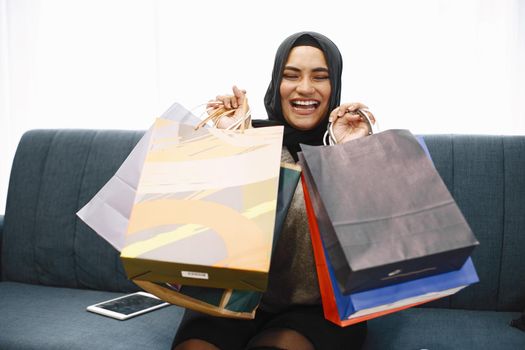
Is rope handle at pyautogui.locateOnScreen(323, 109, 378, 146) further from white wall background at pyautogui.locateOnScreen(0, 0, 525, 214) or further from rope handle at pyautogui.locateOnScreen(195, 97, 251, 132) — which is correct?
white wall background at pyautogui.locateOnScreen(0, 0, 525, 214)

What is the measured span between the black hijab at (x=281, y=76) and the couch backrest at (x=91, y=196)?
0.40m

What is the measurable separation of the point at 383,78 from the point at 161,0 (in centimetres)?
104

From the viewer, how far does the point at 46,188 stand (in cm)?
191

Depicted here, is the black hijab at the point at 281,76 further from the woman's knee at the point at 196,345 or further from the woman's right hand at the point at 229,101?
the woman's knee at the point at 196,345

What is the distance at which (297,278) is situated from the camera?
1.25 meters

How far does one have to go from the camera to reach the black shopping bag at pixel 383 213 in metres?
0.82

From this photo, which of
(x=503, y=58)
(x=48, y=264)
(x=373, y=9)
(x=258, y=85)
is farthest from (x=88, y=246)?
(x=503, y=58)

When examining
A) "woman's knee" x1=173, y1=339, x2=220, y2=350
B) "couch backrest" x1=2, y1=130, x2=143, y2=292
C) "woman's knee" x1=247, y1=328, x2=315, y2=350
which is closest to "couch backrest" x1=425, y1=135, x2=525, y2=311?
"woman's knee" x1=247, y1=328, x2=315, y2=350

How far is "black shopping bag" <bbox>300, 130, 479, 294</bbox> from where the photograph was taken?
820mm

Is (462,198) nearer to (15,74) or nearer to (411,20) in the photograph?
(411,20)

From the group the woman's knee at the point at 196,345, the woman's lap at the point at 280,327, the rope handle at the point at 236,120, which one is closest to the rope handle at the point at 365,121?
the rope handle at the point at 236,120

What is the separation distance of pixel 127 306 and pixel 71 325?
0.20m

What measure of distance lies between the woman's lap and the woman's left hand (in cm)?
43

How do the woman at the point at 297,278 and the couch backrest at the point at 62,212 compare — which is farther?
the couch backrest at the point at 62,212
